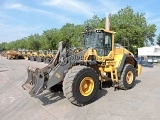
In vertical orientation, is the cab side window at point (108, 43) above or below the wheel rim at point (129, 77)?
above

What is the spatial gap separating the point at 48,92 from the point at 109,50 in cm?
313

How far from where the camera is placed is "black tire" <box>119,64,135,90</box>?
Result: 9.88 meters

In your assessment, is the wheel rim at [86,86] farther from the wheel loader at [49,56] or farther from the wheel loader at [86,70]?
the wheel loader at [49,56]

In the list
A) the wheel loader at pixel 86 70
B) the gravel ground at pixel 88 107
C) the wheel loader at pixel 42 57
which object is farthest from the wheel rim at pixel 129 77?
the wheel loader at pixel 42 57

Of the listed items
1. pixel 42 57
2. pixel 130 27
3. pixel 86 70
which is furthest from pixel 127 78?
pixel 130 27

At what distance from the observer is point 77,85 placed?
7.45m

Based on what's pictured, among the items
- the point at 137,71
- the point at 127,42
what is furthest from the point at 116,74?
the point at 127,42

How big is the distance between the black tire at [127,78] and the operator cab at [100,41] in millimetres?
1191

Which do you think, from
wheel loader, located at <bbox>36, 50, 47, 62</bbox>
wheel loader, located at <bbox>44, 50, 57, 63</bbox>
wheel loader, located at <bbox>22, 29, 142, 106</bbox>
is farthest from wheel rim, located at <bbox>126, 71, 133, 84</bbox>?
wheel loader, located at <bbox>36, 50, 47, 62</bbox>

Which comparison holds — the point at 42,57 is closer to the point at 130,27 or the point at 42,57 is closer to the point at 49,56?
the point at 49,56

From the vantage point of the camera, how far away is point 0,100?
8.88m

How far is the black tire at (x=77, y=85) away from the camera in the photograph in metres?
7.34

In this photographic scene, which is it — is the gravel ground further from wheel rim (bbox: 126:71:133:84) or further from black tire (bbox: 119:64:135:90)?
wheel rim (bbox: 126:71:133:84)

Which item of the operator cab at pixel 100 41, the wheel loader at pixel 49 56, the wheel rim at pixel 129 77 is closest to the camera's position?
the operator cab at pixel 100 41
